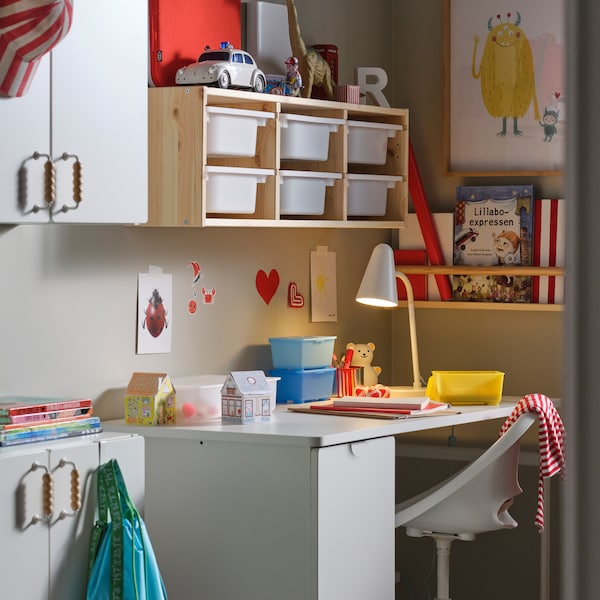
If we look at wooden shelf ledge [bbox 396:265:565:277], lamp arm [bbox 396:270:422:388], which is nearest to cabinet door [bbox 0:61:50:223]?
lamp arm [bbox 396:270:422:388]

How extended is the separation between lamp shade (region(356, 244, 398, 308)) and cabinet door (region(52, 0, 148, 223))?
1.04 m

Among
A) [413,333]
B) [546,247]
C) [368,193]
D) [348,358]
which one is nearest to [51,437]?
[348,358]

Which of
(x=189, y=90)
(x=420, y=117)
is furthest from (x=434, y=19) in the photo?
(x=189, y=90)

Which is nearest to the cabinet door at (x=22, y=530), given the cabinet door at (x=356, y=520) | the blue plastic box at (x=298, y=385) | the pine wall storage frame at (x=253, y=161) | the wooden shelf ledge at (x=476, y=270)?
the cabinet door at (x=356, y=520)

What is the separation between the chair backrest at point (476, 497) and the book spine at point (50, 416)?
38.7 inches

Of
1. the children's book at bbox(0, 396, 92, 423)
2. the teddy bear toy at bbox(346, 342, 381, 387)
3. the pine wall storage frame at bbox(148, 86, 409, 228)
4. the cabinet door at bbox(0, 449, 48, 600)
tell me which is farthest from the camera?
the teddy bear toy at bbox(346, 342, 381, 387)

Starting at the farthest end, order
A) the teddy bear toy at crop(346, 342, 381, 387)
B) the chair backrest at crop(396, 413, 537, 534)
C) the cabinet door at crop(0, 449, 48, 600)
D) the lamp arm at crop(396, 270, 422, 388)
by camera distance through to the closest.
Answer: the lamp arm at crop(396, 270, 422, 388)
the teddy bear toy at crop(346, 342, 381, 387)
the chair backrest at crop(396, 413, 537, 534)
the cabinet door at crop(0, 449, 48, 600)

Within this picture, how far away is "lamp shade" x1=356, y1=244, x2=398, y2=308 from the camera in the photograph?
3217mm

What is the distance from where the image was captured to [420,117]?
3.77 m

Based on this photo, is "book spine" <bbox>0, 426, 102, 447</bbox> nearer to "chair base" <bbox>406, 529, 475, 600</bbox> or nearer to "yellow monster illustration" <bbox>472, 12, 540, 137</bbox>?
"chair base" <bbox>406, 529, 475, 600</bbox>

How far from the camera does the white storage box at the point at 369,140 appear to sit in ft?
10.5

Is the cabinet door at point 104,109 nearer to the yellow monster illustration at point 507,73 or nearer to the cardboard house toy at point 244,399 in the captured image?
the cardboard house toy at point 244,399

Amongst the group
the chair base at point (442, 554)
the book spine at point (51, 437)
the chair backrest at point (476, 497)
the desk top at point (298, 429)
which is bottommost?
the chair base at point (442, 554)

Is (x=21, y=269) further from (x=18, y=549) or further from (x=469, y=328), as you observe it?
(x=469, y=328)
